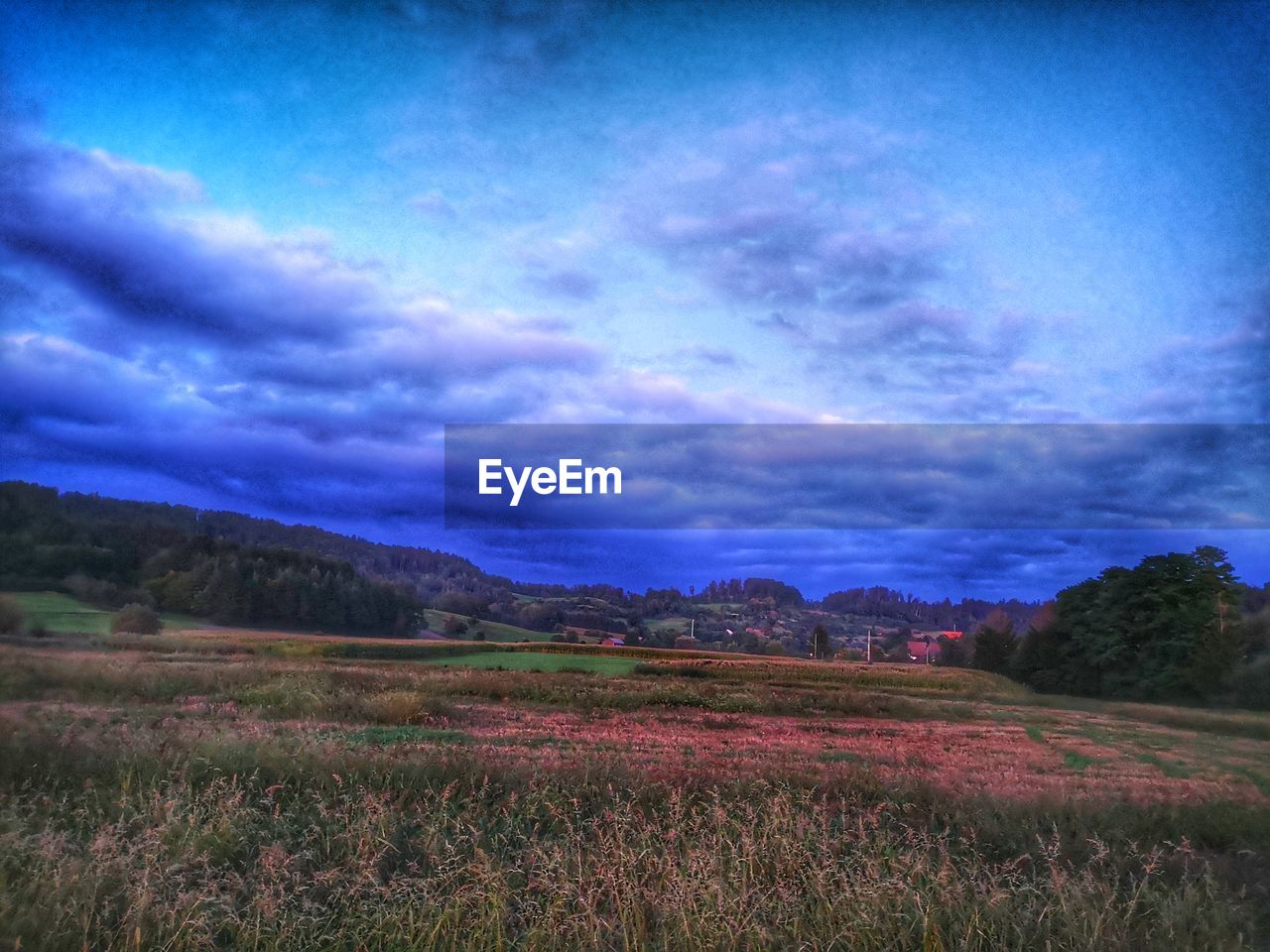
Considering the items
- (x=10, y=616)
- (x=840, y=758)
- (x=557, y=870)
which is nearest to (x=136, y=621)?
(x=10, y=616)

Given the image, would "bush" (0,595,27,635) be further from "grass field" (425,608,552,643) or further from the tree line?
the tree line

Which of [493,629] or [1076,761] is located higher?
[493,629]

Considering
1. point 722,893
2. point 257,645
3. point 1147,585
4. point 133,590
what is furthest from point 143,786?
point 1147,585

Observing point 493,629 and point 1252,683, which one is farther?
point 493,629

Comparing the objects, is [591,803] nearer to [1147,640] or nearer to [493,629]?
[493,629]

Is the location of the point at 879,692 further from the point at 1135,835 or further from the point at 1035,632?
the point at 1135,835

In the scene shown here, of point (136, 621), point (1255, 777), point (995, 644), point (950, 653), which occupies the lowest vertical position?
point (1255, 777)

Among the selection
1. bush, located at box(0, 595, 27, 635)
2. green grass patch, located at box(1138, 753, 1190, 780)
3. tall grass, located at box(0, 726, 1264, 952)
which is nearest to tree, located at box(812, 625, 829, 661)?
tall grass, located at box(0, 726, 1264, 952)

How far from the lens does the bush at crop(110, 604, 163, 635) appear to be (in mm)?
10648

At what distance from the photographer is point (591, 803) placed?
828 centimetres

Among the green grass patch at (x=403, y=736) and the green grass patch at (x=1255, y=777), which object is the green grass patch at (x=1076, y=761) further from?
the green grass patch at (x=403, y=736)

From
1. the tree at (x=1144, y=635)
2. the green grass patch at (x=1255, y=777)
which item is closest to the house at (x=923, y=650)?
the tree at (x=1144, y=635)

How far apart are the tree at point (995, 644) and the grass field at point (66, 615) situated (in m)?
10.3

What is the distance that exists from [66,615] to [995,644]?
1195 cm
